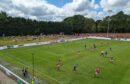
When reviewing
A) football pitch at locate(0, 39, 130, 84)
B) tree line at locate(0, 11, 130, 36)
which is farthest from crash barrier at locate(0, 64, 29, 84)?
tree line at locate(0, 11, 130, 36)

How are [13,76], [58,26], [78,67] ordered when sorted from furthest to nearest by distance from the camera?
1. [58,26]
2. [78,67]
3. [13,76]

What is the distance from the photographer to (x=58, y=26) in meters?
121

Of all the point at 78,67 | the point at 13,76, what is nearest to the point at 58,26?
the point at 78,67

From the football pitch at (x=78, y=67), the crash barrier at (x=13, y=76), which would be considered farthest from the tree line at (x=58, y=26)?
the crash barrier at (x=13, y=76)

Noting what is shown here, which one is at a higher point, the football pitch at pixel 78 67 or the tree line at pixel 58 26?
the tree line at pixel 58 26

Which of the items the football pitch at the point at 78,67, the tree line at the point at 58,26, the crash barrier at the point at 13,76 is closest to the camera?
the crash barrier at the point at 13,76

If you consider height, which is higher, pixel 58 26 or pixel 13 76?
pixel 58 26

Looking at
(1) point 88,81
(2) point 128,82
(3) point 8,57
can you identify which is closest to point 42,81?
(1) point 88,81

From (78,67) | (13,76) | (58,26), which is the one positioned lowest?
(13,76)

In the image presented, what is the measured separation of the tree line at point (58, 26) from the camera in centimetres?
10406

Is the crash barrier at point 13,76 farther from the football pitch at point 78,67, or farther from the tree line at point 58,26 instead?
the tree line at point 58,26

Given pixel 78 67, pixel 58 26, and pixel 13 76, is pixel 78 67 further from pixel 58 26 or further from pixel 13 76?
pixel 58 26

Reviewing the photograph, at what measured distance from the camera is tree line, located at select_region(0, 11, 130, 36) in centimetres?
10406

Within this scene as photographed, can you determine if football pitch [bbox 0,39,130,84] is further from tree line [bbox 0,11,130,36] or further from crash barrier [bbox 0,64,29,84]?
tree line [bbox 0,11,130,36]
